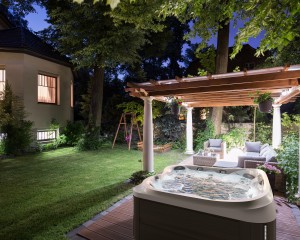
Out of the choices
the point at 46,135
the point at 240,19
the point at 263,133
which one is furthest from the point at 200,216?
the point at 46,135

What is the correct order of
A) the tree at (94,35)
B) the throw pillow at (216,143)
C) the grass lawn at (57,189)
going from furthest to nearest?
the tree at (94,35) < the throw pillow at (216,143) < the grass lawn at (57,189)

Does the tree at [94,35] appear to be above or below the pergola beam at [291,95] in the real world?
above

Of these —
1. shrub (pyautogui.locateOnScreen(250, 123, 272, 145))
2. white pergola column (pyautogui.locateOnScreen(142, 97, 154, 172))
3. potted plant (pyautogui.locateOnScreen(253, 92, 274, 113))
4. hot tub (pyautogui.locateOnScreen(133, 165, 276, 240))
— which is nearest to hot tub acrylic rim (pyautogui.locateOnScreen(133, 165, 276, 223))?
hot tub (pyautogui.locateOnScreen(133, 165, 276, 240))

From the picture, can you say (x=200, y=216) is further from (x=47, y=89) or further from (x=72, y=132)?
(x=47, y=89)

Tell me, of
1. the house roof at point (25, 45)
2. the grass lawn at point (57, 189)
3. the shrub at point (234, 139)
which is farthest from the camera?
the shrub at point (234, 139)

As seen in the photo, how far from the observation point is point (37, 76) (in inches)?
462

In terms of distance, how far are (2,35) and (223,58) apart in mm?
12034

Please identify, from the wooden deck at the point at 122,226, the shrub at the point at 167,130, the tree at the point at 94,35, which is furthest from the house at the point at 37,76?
the wooden deck at the point at 122,226

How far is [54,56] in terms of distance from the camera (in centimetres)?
1279

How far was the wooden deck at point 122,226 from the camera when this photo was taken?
12.0 feet

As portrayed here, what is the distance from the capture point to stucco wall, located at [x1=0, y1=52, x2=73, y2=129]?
35.7 feet

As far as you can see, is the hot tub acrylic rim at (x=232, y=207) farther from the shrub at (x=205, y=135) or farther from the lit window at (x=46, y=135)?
the lit window at (x=46, y=135)

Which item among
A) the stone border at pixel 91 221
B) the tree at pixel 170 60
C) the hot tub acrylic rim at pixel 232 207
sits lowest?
the stone border at pixel 91 221

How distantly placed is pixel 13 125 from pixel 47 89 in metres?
3.37
